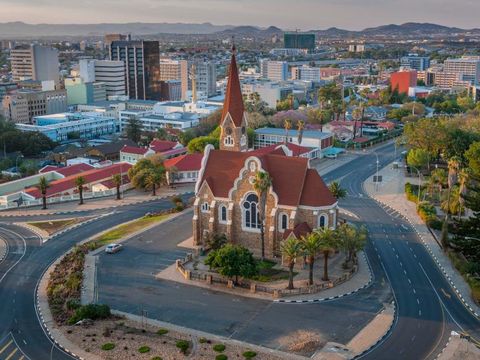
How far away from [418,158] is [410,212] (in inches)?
968

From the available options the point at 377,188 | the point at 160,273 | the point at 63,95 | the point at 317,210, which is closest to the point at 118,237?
the point at 160,273

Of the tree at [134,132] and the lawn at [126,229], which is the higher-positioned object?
the tree at [134,132]

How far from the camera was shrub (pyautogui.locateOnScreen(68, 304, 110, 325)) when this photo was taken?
169 feet

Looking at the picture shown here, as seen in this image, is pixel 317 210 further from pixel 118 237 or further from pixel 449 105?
pixel 449 105

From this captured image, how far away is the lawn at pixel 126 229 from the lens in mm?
74562

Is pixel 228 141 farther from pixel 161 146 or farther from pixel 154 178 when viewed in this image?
pixel 161 146

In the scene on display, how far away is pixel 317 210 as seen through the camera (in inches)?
2569

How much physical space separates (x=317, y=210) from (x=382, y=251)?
36.3ft

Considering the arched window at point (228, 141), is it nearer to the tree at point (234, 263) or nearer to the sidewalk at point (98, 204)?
the tree at point (234, 263)

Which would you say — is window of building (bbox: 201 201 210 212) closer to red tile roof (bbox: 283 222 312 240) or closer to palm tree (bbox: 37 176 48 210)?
red tile roof (bbox: 283 222 312 240)

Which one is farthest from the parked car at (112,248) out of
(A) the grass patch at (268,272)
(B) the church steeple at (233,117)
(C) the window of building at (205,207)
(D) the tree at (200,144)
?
(D) the tree at (200,144)

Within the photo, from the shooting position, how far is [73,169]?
113688 millimetres

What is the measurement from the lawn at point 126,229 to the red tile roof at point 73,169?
33931mm

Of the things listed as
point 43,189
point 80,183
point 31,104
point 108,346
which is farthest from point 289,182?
point 31,104
